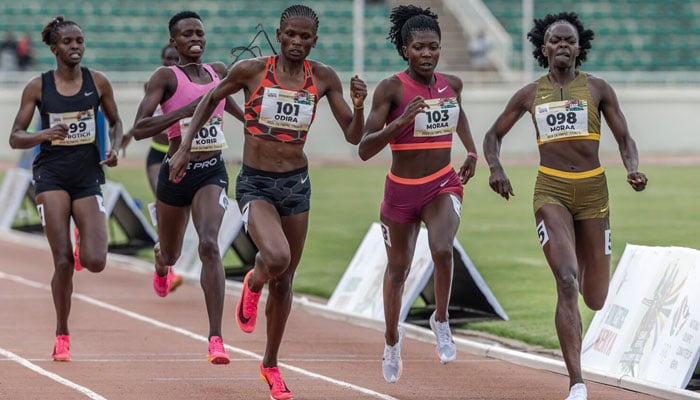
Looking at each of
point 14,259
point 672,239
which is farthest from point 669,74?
point 14,259

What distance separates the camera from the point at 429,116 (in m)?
9.21

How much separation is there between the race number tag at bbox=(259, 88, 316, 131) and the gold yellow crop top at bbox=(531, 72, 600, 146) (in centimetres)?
149

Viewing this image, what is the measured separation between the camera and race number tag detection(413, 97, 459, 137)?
920 cm

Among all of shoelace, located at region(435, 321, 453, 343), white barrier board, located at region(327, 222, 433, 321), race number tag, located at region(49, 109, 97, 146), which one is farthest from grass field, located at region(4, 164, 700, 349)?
race number tag, located at region(49, 109, 97, 146)

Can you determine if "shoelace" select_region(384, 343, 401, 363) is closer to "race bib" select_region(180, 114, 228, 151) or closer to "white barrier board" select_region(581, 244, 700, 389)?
"white barrier board" select_region(581, 244, 700, 389)

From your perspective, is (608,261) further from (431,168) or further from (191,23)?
(191,23)

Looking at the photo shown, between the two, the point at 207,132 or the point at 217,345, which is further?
the point at 207,132

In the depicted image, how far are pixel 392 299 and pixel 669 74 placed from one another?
101ft

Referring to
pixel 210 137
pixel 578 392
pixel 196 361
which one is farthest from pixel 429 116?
pixel 196 361

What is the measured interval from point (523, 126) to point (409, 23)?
93.8 ft

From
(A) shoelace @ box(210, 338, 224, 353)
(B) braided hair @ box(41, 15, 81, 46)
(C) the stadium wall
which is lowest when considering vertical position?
(C) the stadium wall

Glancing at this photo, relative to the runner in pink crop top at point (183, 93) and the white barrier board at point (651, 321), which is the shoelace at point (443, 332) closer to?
the white barrier board at point (651, 321)

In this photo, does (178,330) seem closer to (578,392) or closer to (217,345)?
(217,345)

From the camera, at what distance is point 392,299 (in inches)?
373
